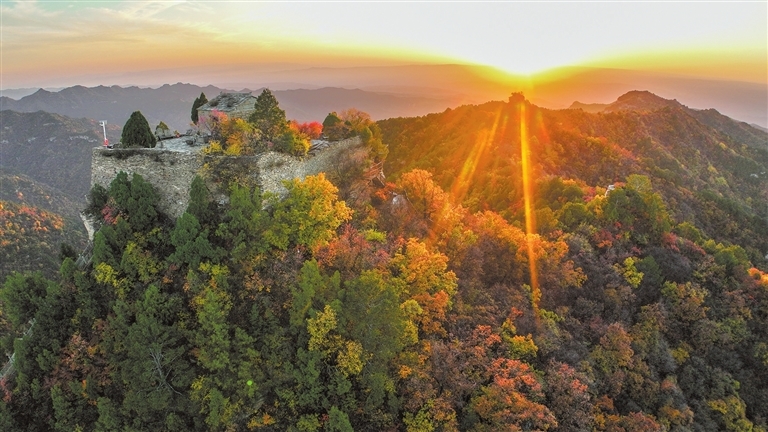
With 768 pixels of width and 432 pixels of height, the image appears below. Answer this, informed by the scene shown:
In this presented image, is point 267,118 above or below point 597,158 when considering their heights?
above

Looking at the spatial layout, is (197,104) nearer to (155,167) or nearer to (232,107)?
(232,107)

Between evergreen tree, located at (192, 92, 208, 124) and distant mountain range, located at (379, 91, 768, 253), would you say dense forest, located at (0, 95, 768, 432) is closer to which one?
evergreen tree, located at (192, 92, 208, 124)

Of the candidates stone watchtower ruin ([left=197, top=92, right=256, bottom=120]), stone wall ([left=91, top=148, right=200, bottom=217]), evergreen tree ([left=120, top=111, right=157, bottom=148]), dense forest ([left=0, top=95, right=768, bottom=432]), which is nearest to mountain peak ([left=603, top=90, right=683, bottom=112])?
dense forest ([left=0, top=95, right=768, bottom=432])

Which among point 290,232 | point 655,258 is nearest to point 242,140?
point 290,232

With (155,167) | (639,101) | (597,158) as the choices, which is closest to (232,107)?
(155,167)

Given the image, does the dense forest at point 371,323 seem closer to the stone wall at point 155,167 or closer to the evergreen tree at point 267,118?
the stone wall at point 155,167

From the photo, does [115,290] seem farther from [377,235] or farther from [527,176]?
[527,176]

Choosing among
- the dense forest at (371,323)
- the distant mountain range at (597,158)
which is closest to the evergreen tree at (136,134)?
the dense forest at (371,323)
